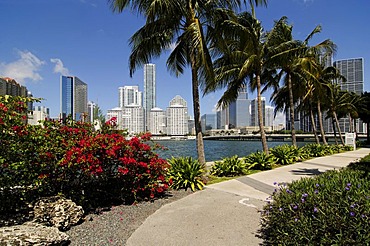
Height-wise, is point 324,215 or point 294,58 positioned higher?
point 294,58

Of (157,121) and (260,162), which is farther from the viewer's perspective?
(157,121)

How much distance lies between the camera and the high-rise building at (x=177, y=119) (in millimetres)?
105450

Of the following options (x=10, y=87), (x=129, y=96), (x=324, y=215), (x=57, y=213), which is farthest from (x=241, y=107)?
(x=324, y=215)

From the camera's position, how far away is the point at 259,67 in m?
13.3

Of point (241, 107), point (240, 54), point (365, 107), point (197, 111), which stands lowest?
point (197, 111)

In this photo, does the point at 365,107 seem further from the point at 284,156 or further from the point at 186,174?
the point at 186,174

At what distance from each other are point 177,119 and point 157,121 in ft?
28.8

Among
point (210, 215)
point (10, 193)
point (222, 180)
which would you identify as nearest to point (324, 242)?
point (210, 215)

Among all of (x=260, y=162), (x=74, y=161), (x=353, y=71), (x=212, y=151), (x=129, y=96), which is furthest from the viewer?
(x=129, y=96)

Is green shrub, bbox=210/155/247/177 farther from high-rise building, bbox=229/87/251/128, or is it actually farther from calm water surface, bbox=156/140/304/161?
high-rise building, bbox=229/87/251/128

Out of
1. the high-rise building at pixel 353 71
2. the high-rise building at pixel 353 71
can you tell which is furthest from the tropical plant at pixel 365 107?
the high-rise building at pixel 353 71

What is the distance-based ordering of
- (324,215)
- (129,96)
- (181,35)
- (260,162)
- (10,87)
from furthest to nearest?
(129,96) → (260,162) → (181,35) → (10,87) → (324,215)

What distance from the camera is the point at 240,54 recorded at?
12258 mm

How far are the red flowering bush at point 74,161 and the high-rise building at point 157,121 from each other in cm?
9406
